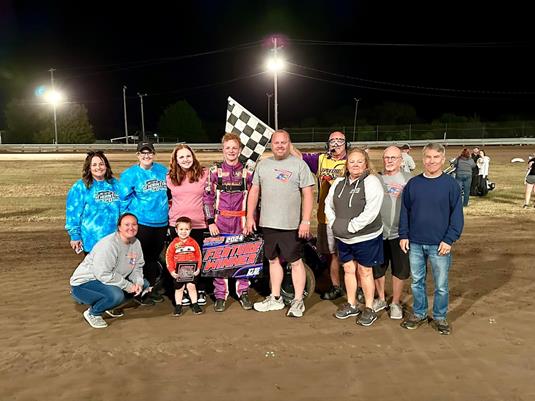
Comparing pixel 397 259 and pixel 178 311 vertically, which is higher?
pixel 397 259

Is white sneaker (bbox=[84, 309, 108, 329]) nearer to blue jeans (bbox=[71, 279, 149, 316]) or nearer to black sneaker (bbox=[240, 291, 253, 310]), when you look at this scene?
blue jeans (bbox=[71, 279, 149, 316])

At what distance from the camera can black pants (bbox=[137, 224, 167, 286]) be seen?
4863mm

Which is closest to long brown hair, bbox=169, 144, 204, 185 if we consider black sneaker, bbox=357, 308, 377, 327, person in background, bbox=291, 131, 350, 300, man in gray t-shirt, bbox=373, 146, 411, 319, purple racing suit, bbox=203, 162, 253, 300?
purple racing suit, bbox=203, 162, 253, 300

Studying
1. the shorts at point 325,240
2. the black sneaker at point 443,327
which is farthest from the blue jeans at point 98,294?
the black sneaker at point 443,327

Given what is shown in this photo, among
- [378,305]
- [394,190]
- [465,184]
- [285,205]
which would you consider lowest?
[378,305]

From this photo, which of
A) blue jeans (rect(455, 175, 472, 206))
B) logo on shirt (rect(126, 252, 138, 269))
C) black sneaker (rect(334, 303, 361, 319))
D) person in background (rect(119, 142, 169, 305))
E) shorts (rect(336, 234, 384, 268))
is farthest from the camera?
blue jeans (rect(455, 175, 472, 206))

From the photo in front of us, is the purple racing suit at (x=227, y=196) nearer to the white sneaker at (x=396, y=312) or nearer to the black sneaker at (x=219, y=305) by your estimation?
the black sneaker at (x=219, y=305)

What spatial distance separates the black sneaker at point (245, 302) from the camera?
190 inches

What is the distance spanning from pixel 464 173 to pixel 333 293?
784 cm

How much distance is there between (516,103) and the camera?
2913 inches

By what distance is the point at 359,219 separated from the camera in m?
4.20

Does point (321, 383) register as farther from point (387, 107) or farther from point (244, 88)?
point (244, 88)

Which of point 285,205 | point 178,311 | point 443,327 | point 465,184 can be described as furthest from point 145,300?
point 465,184

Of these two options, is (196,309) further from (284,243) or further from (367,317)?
(367,317)
